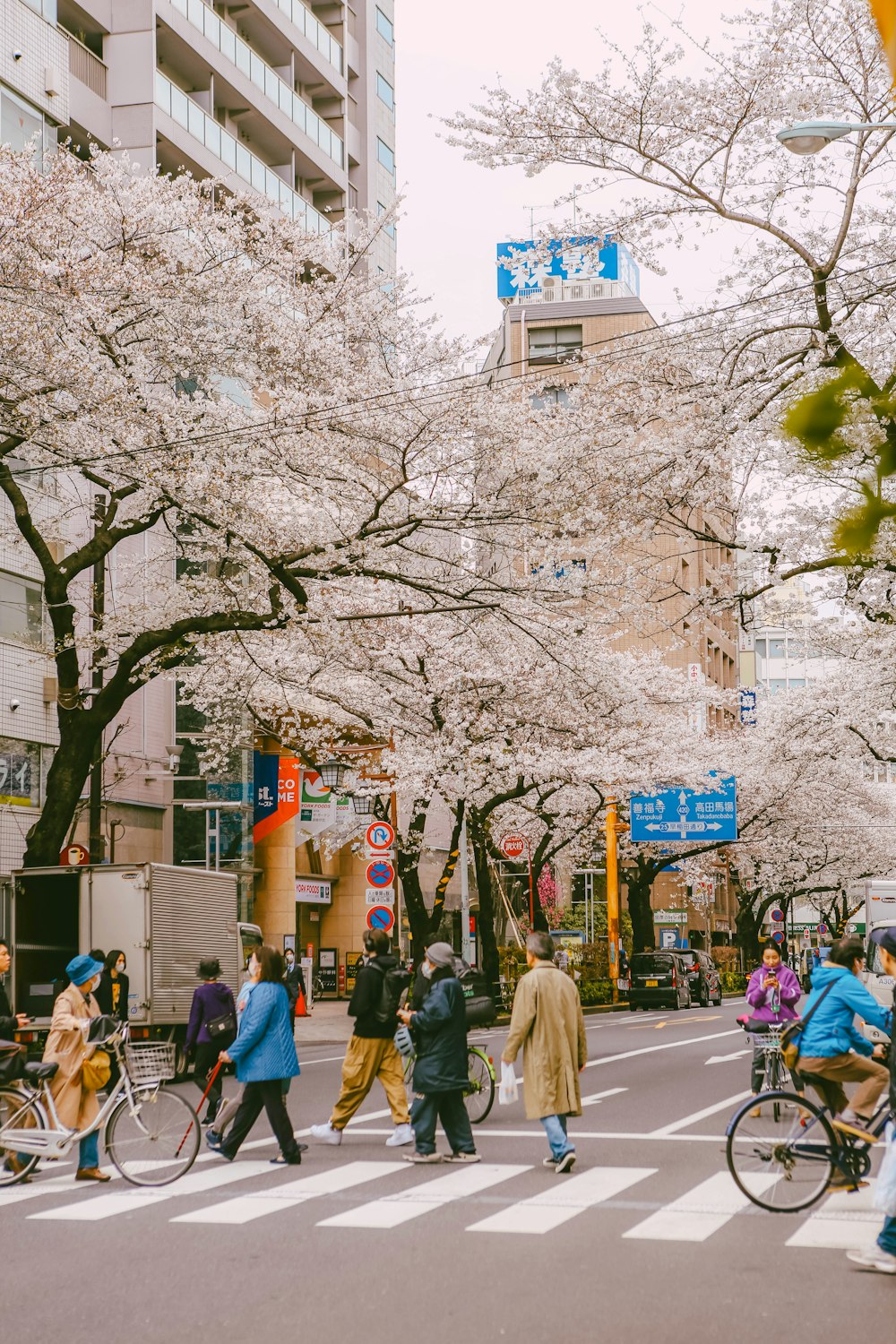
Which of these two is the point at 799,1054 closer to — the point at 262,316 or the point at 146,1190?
the point at 146,1190

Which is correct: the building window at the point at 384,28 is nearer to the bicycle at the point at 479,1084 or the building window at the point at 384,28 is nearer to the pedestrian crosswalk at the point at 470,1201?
the bicycle at the point at 479,1084

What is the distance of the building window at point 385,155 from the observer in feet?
162

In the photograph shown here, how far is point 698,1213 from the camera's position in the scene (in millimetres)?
8695

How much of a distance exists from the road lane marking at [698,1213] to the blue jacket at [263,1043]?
3019 millimetres

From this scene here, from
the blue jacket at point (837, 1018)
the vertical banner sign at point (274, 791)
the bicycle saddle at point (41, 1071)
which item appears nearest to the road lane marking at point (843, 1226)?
the blue jacket at point (837, 1018)

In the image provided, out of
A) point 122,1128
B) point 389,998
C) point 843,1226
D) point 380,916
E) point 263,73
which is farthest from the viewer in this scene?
point 263,73

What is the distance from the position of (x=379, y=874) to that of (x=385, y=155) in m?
33.1

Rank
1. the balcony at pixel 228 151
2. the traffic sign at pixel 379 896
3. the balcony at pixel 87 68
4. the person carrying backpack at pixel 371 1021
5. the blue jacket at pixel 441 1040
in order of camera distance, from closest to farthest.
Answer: the blue jacket at pixel 441 1040, the person carrying backpack at pixel 371 1021, the traffic sign at pixel 379 896, the balcony at pixel 87 68, the balcony at pixel 228 151

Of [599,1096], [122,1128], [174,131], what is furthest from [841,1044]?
[174,131]

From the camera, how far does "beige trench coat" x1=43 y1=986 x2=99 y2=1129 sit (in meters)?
10.1

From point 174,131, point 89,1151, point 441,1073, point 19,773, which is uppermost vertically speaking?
point 174,131

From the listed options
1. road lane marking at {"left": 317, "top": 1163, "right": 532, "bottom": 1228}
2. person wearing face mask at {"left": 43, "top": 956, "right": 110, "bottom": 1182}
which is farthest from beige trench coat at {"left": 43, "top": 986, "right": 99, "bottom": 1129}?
road lane marking at {"left": 317, "top": 1163, "right": 532, "bottom": 1228}

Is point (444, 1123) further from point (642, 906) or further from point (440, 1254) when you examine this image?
point (642, 906)

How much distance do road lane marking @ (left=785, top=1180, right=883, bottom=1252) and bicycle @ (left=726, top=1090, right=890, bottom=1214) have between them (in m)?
0.19
